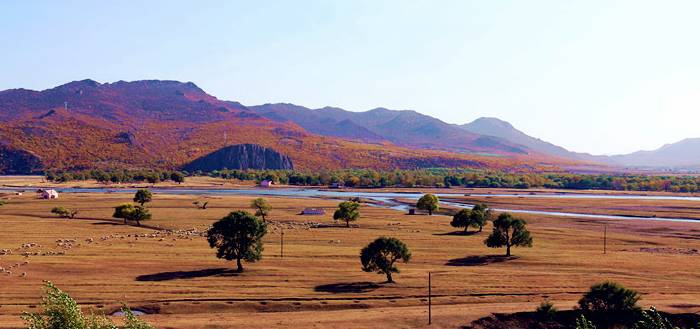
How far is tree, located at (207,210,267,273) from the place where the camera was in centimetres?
6003

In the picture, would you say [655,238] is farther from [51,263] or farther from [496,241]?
[51,263]

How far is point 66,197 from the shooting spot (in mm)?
156625

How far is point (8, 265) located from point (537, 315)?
174 feet

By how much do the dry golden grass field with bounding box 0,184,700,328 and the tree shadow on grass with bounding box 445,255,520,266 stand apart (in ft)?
0.89

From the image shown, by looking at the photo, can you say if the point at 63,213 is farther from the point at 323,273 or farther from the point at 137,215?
the point at 323,273

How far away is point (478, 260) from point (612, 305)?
73.6 feet

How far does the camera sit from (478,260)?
6888 centimetres

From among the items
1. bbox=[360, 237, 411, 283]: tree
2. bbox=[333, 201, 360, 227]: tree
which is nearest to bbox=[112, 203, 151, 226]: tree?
bbox=[333, 201, 360, 227]: tree

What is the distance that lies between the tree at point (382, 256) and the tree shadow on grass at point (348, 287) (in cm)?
205

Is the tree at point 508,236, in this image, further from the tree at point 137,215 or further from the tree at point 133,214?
the tree at point 133,214

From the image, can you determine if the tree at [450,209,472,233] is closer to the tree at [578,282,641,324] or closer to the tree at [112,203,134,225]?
the tree at [578,282,641,324]

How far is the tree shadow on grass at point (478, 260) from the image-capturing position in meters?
66.4

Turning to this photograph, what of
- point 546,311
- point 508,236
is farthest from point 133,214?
point 546,311

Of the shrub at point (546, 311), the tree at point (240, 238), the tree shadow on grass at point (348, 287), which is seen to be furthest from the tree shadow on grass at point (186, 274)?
the shrub at point (546, 311)
